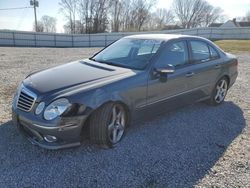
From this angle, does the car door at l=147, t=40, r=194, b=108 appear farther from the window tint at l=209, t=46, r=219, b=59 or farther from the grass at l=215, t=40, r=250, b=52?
the grass at l=215, t=40, r=250, b=52

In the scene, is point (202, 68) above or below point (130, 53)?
below

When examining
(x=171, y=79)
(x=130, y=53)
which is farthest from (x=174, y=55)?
(x=130, y=53)

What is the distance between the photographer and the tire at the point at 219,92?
17.6ft

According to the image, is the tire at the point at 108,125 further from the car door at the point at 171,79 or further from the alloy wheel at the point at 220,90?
the alloy wheel at the point at 220,90

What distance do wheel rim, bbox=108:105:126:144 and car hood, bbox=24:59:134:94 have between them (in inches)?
17.7

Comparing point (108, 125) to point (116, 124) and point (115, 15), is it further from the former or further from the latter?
point (115, 15)

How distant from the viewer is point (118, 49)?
181 inches

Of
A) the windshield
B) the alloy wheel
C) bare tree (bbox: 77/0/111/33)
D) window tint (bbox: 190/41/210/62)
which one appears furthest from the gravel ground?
bare tree (bbox: 77/0/111/33)

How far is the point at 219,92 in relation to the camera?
216 inches

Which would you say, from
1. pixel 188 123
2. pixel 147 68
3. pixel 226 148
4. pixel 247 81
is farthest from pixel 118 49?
pixel 247 81

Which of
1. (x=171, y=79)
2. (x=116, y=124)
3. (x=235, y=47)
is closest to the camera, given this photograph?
(x=116, y=124)

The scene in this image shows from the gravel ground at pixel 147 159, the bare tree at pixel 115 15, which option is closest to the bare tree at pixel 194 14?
the bare tree at pixel 115 15

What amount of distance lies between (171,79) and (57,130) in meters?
2.00

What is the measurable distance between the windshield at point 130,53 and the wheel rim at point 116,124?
2.45ft
